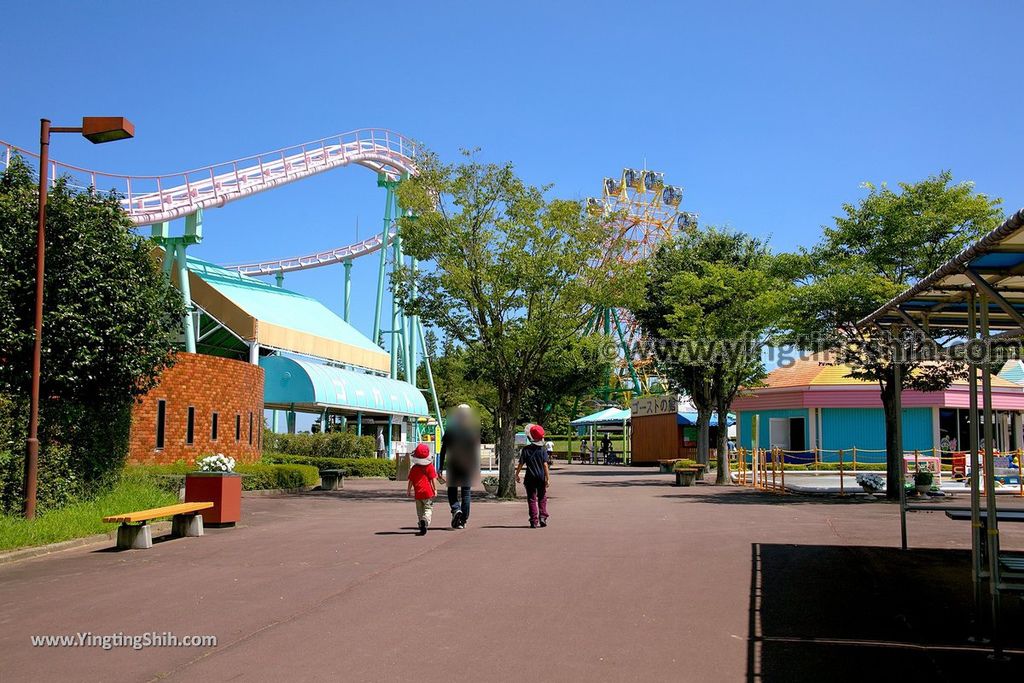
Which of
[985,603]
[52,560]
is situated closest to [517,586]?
[985,603]

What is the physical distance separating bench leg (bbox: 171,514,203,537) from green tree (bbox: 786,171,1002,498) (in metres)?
13.7

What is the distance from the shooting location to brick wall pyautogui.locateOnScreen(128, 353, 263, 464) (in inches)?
1057

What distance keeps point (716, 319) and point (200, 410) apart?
1677 centimetres

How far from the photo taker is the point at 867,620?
Result: 829cm

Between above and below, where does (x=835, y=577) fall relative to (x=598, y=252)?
below

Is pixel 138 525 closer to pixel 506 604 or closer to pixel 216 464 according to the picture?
pixel 216 464

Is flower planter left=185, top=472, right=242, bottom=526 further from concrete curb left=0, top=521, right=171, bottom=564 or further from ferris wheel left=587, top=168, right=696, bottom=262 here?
ferris wheel left=587, top=168, right=696, bottom=262

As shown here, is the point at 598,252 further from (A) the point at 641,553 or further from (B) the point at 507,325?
(A) the point at 641,553

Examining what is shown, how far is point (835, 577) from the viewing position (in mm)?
10523

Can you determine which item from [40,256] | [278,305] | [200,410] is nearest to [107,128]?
[40,256]

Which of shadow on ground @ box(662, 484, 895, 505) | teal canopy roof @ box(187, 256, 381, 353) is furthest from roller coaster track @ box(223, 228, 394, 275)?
shadow on ground @ box(662, 484, 895, 505)

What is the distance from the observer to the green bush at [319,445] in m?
39.5

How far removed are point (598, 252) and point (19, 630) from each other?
18.8 m

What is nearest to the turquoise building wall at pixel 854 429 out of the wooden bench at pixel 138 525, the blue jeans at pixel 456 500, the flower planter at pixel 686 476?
the flower planter at pixel 686 476
